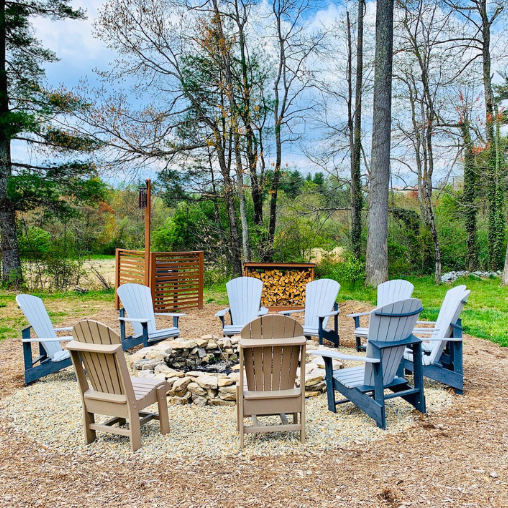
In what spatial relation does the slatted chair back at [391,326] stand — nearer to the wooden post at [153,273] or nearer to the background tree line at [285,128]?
the wooden post at [153,273]

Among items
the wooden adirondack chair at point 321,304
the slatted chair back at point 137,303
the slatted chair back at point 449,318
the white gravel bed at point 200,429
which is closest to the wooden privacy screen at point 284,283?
the wooden adirondack chair at point 321,304

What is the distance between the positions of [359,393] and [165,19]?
10.7 m

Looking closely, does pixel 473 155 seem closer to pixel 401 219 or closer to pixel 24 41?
pixel 401 219

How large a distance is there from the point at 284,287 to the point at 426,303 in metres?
2.73

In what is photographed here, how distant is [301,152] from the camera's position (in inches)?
490

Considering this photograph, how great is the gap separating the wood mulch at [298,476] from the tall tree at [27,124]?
870 centimetres

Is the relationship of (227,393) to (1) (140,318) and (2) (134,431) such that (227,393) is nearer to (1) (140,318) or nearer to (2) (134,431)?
(2) (134,431)

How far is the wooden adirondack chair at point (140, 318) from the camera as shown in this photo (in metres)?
4.68

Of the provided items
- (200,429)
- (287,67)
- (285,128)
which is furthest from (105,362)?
(287,67)

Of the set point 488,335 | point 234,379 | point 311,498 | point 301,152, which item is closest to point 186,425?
point 234,379

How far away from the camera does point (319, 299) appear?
5.38 meters

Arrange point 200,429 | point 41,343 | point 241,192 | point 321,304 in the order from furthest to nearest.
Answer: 1. point 241,192
2. point 321,304
3. point 41,343
4. point 200,429

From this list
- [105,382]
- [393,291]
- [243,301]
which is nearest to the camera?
[105,382]

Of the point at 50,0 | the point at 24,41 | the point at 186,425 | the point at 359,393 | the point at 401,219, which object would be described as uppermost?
the point at 50,0
